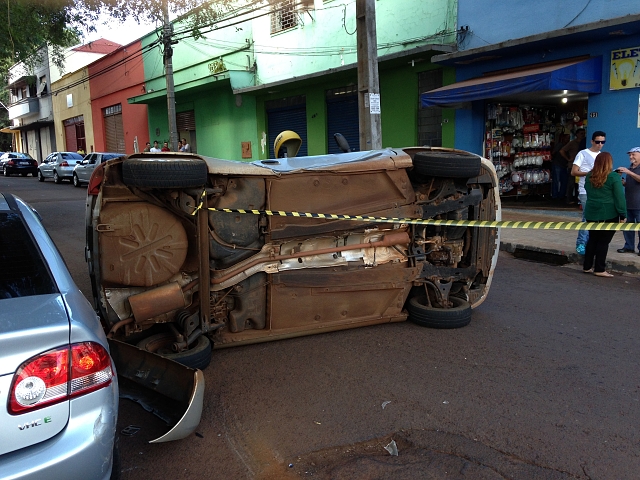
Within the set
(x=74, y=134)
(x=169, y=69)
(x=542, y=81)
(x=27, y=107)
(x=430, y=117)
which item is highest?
(x=27, y=107)

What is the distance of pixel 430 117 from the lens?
15500 mm

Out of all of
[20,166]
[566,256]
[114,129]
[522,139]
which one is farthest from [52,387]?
[20,166]

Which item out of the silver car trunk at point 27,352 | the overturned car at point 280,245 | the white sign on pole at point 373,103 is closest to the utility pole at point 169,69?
the white sign on pole at point 373,103

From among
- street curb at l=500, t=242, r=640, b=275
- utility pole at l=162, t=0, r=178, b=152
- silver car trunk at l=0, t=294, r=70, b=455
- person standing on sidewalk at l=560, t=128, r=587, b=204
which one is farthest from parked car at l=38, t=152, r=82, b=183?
silver car trunk at l=0, t=294, r=70, b=455

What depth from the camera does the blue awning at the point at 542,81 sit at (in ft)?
35.2

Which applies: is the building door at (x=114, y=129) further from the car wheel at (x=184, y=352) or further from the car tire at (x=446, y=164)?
the car tire at (x=446, y=164)

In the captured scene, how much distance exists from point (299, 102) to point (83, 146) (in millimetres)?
24366

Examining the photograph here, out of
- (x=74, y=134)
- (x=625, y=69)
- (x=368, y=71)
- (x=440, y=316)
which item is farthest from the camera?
(x=74, y=134)

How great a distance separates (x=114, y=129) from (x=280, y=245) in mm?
32656

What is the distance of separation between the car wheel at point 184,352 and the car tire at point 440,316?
198cm

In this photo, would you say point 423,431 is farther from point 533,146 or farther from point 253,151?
point 253,151

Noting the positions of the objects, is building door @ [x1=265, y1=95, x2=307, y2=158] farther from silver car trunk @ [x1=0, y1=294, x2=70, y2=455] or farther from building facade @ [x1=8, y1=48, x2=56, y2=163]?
building facade @ [x1=8, y1=48, x2=56, y2=163]

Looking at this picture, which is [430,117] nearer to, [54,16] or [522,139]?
[522,139]

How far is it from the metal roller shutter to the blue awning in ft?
18.6
